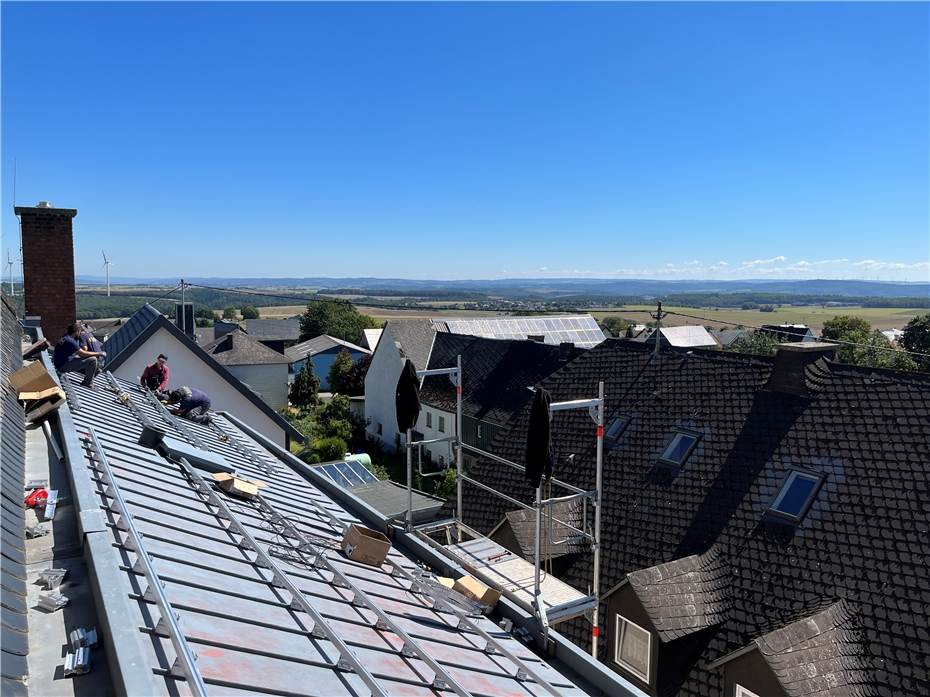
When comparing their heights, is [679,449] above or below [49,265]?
below

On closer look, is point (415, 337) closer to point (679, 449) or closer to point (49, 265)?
point (49, 265)

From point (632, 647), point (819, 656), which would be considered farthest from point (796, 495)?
point (632, 647)

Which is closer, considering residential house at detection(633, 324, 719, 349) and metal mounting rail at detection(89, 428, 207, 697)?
metal mounting rail at detection(89, 428, 207, 697)

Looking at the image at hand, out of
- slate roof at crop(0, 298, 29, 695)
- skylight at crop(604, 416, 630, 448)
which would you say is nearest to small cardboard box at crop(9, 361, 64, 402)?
slate roof at crop(0, 298, 29, 695)

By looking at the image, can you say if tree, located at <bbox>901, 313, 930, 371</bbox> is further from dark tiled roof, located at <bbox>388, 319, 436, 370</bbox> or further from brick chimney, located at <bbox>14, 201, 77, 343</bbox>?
brick chimney, located at <bbox>14, 201, 77, 343</bbox>

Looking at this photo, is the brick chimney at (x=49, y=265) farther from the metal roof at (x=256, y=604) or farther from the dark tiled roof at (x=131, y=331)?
the metal roof at (x=256, y=604)
